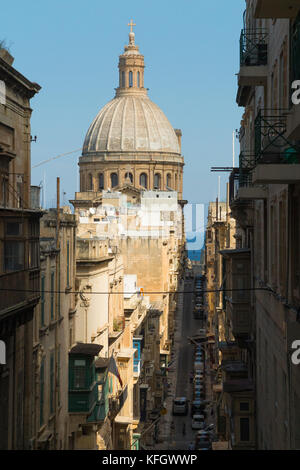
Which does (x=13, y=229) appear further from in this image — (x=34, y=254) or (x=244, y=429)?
(x=244, y=429)

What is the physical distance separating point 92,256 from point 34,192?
946 cm

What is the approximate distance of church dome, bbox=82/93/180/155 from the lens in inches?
4441

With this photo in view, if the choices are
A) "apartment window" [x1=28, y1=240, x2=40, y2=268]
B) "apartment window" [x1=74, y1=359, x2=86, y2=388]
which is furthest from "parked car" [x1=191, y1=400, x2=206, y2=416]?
"apartment window" [x1=28, y1=240, x2=40, y2=268]

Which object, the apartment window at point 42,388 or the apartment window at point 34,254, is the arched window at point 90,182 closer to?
the apartment window at point 42,388

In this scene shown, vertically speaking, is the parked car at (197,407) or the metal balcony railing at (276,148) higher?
the metal balcony railing at (276,148)

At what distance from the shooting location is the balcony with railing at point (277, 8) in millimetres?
11691

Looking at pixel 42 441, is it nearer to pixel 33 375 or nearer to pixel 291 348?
pixel 33 375

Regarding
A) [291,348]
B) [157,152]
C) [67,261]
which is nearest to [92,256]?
[67,261]

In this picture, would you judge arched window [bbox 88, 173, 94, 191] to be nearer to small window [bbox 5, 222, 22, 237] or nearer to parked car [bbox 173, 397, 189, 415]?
parked car [bbox 173, 397, 189, 415]

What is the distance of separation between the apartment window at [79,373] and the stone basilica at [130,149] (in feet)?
274

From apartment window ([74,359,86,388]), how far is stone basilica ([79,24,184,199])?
3284 inches

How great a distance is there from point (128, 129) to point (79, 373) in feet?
288

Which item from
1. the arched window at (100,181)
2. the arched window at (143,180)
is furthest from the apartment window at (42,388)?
the arched window at (143,180)

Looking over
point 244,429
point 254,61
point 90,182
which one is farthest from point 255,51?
point 90,182
